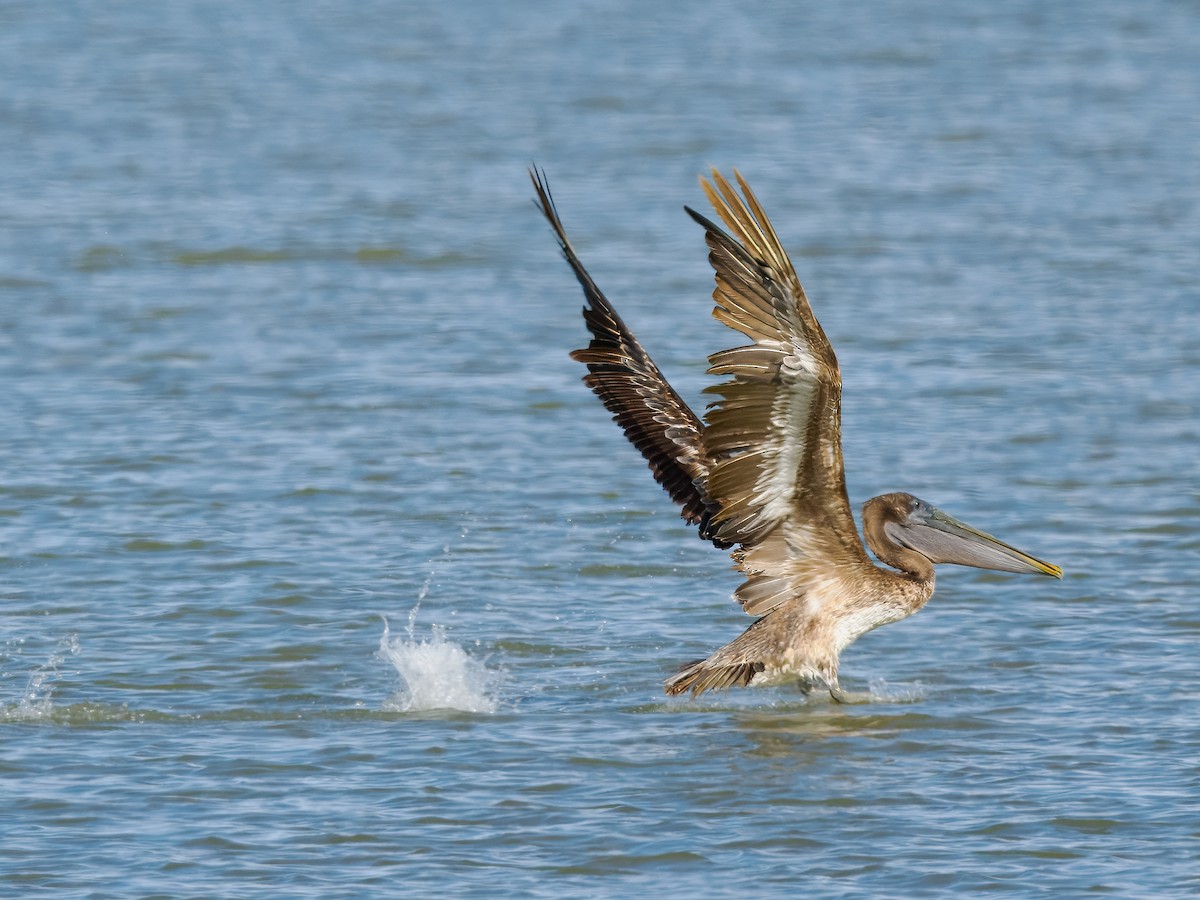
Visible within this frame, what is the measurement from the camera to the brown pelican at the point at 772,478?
6.40 meters

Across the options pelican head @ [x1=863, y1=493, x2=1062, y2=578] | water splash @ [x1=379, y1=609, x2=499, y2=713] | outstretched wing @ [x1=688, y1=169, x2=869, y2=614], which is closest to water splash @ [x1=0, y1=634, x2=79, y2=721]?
water splash @ [x1=379, y1=609, x2=499, y2=713]

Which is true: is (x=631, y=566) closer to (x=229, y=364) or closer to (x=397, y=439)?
(x=397, y=439)

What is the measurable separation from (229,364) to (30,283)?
2.56m

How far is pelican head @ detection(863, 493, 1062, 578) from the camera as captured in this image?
25.8 feet

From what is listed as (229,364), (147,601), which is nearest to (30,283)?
(229,364)

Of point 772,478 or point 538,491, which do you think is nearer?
point 772,478

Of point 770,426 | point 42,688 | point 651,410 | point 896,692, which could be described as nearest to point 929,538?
point 896,692

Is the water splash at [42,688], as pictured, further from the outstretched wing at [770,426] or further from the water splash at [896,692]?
the water splash at [896,692]

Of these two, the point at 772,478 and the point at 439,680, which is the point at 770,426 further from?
the point at 439,680

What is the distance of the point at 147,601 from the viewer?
861 centimetres

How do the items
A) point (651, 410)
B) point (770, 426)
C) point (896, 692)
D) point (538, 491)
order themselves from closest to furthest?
point (770, 426)
point (896, 692)
point (651, 410)
point (538, 491)

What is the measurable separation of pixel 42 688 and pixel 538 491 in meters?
3.24

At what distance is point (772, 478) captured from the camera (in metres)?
6.98

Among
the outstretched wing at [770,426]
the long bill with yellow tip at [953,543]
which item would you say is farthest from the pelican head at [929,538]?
the outstretched wing at [770,426]
